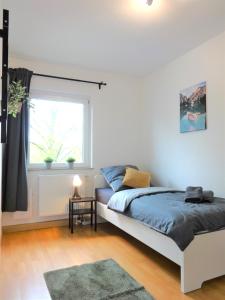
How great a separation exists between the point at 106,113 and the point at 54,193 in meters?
1.54

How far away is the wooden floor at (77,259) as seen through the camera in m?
1.89

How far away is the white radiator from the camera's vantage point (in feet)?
11.2

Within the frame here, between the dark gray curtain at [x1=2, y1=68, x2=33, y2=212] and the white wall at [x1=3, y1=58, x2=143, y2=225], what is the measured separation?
0.19 metres

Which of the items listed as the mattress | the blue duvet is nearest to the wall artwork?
the blue duvet

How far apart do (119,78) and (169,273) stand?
306 cm

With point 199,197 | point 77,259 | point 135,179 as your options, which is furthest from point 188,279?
point 135,179

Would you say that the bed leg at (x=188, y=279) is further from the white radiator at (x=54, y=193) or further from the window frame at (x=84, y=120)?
the window frame at (x=84, y=120)

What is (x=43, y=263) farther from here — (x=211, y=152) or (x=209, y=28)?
(x=209, y=28)

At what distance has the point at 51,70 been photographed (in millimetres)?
3611

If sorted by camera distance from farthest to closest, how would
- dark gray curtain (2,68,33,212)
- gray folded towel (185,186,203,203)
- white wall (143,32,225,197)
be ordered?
dark gray curtain (2,68,33,212) → white wall (143,32,225,197) → gray folded towel (185,186,203,203)

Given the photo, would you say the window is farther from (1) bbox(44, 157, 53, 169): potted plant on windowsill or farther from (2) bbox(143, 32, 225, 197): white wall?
(2) bbox(143, 32, 225, 197): white wall

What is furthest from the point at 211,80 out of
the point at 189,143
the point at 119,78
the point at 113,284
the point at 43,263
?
the point at 43,263

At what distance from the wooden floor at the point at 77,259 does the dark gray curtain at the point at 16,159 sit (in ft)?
1.55

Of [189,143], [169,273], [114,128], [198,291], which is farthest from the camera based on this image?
[114,128]
